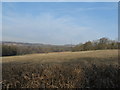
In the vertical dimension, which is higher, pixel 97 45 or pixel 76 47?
pixel 97 45

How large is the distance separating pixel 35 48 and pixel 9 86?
102 feet

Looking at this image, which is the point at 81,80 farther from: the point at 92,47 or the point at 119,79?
the point at 92,47

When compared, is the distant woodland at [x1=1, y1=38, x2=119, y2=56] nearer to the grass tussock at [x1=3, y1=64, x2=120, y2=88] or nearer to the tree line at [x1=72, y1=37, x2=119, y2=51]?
the tree line at [x1=72, y1=37, x2=119, y2=51]

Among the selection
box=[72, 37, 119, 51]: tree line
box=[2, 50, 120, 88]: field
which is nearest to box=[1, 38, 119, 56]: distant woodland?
box=[72, 37, 119, 51]: tree line

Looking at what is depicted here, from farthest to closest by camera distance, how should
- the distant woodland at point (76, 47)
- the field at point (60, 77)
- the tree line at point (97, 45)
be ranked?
the tree line at point (97, 45) → the distant woodland at point (76, 47) → the field at point (60, 77)

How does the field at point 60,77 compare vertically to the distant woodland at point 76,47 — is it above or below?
below

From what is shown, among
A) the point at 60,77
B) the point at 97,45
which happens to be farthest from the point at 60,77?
the point at 97,45

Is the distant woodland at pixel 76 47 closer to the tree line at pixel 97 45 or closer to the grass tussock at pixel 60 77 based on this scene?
the tree line at pixel 97 45

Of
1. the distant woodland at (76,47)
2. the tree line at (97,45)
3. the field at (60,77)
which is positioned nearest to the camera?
the field at (60,77)

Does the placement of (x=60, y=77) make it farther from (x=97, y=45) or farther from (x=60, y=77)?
(x=97, y=45)

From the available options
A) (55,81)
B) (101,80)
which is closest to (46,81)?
(55,81)

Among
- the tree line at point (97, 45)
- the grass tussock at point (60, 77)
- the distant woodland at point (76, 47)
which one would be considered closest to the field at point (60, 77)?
the grass tussock at point (60, 77)

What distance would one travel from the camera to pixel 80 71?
25.5 feet

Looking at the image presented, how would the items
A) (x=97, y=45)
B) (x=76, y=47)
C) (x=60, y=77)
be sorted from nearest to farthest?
(x=60, y=77), (x=97, y=45), (x=76, y=47)
